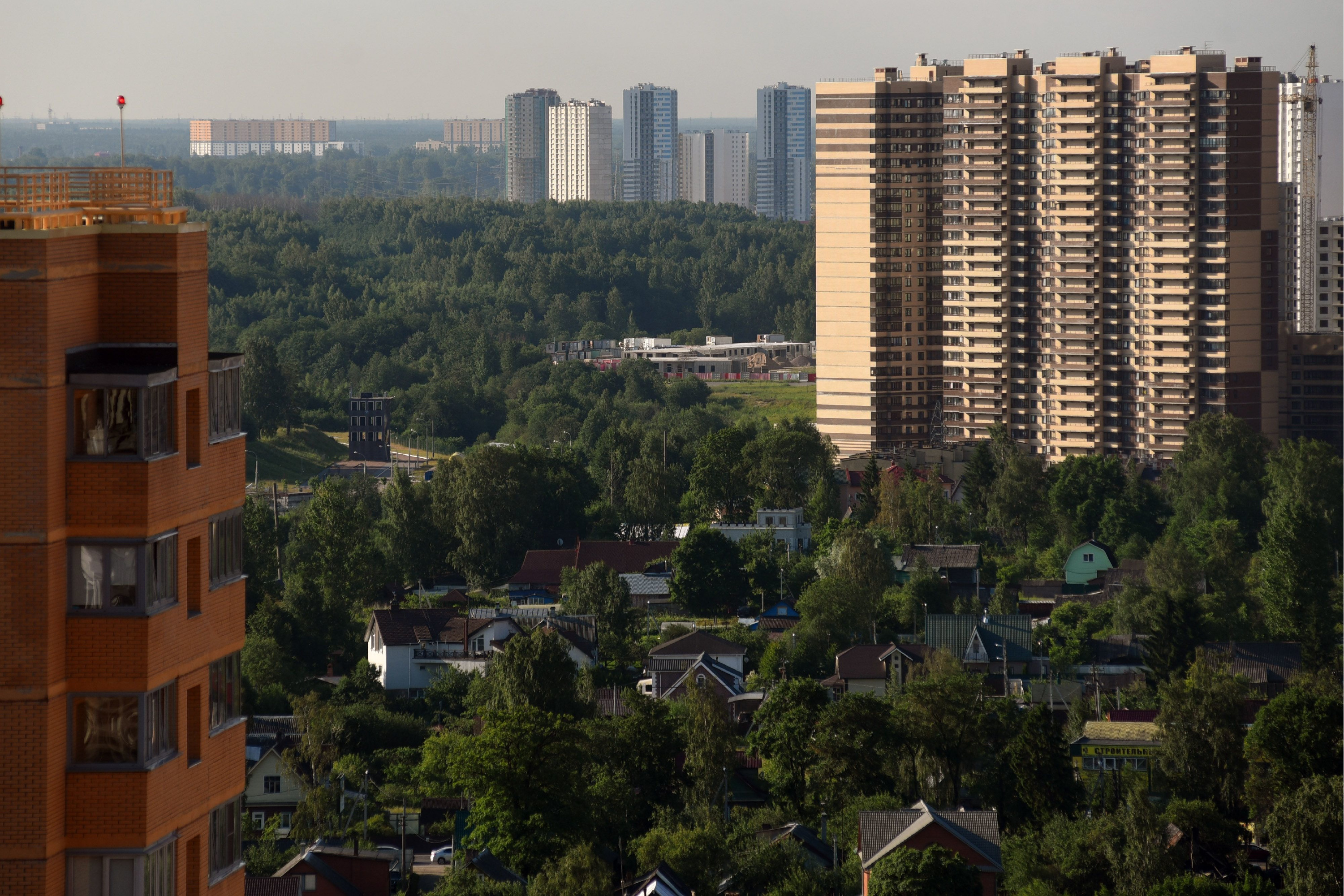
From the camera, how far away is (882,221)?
46188 millimetres

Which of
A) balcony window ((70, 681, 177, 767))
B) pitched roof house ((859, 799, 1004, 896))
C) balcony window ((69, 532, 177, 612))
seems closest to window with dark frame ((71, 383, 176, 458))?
balcony window ((69, 532, 177, 612))

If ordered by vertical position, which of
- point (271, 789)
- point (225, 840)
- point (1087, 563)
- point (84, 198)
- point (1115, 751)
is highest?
point (84, 198)

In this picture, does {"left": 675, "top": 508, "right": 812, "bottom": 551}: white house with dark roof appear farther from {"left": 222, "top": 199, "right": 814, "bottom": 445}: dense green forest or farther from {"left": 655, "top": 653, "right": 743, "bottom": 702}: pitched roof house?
{"left": 222, "top": 199, "right": 814, "bottom": 445}: dense green forest

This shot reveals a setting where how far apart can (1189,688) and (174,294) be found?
58.2ft

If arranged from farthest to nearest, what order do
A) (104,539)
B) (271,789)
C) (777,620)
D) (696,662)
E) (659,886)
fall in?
(777,620) → (696,662) → (271,789) → (659,886) → (104,539)

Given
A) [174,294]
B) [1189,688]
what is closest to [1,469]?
[174,294]

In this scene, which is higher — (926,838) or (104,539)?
(104,539)

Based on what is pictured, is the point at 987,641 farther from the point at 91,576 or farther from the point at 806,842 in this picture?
the point at 91,576

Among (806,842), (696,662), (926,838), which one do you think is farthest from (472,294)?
(926,838)

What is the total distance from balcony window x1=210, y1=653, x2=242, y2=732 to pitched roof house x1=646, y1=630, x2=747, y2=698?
18.9 meters

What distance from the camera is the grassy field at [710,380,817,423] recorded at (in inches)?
2370

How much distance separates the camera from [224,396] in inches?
260

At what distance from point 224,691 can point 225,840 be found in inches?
21.0

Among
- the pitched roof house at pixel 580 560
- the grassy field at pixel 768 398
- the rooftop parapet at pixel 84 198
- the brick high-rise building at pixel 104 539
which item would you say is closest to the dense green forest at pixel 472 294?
the grassy field at pixel 768 398
